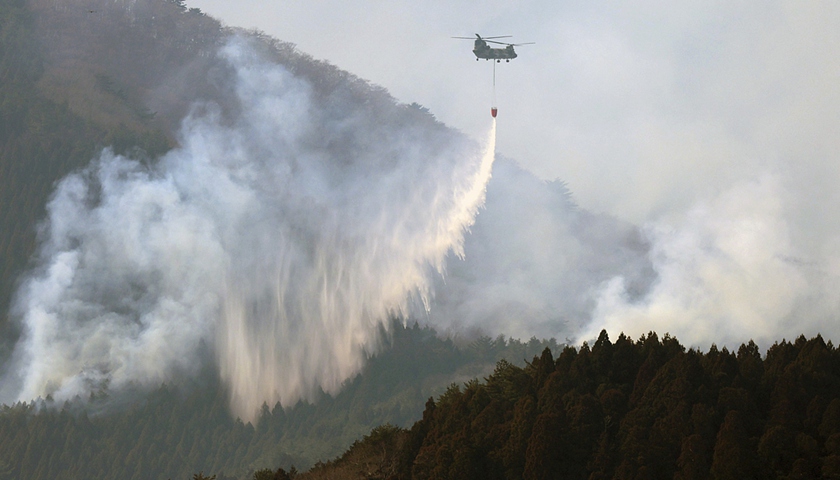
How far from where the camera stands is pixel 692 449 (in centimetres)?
8950

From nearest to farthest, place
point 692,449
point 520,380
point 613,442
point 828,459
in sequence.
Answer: point 828,459 → point 692,449 → point 613,442 → point 520,380

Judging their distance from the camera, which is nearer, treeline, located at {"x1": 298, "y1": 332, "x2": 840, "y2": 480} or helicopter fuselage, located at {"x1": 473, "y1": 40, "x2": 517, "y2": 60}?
treeline, located at {"x1": 298, "y1": 332, "x2": 840, "y2": 480}

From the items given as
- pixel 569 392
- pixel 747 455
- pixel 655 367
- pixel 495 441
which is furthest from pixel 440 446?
pixel 747 455

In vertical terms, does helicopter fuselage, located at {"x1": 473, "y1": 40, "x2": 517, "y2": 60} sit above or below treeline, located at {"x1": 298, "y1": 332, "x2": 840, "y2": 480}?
above

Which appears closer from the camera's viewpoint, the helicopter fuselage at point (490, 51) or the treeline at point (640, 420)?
the treeline at point (640, 420)

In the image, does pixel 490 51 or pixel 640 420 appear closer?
pixel 640 420

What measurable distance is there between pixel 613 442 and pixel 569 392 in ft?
25.4

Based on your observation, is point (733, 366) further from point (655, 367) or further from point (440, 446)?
point (440, 446)

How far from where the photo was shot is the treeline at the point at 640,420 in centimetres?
8669

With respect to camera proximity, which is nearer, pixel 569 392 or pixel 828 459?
pixel 828 459

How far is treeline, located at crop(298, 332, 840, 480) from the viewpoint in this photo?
86688 mm

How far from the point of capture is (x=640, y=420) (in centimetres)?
9600

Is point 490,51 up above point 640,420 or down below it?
above

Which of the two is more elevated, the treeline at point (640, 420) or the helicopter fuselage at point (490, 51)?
the helicopter fuselage at point (490, 51)
